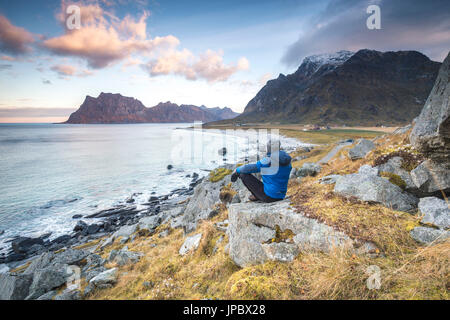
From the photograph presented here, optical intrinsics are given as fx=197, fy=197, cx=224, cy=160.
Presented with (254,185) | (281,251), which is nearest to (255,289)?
(281,251)

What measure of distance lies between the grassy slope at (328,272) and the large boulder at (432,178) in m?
1.49

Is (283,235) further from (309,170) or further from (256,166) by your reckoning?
(309,170)

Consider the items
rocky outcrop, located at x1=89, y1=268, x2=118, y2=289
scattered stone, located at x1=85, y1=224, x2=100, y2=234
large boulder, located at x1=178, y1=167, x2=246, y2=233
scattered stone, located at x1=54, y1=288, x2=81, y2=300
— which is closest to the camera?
scattered stone, located at x1=54, y1=288, x2=81, y2=300

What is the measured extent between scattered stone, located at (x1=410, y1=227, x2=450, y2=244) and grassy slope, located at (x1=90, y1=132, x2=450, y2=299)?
0.14 metres

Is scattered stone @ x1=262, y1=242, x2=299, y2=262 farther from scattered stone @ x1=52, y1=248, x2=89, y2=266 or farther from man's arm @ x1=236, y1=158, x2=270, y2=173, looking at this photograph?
scattered stone @ x1=52, y1=248, x2=89, y2=266

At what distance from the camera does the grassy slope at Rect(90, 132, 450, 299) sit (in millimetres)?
3066

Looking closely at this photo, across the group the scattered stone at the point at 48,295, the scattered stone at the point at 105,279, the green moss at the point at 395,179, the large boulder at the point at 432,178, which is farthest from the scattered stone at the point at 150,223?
the large boulder at the point at 432,178

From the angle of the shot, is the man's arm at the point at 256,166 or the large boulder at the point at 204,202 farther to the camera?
the large boulder at the point at 204,202

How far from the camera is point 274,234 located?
15.5 feet

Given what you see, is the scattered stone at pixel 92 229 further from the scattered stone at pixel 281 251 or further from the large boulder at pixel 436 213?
the large boulder at pixel 436 213

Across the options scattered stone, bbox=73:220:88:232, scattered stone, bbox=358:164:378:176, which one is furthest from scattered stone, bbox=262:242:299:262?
scattered stone, bbox=73:220:88:232

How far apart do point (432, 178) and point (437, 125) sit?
1573mm

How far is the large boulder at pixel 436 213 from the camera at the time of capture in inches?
156
